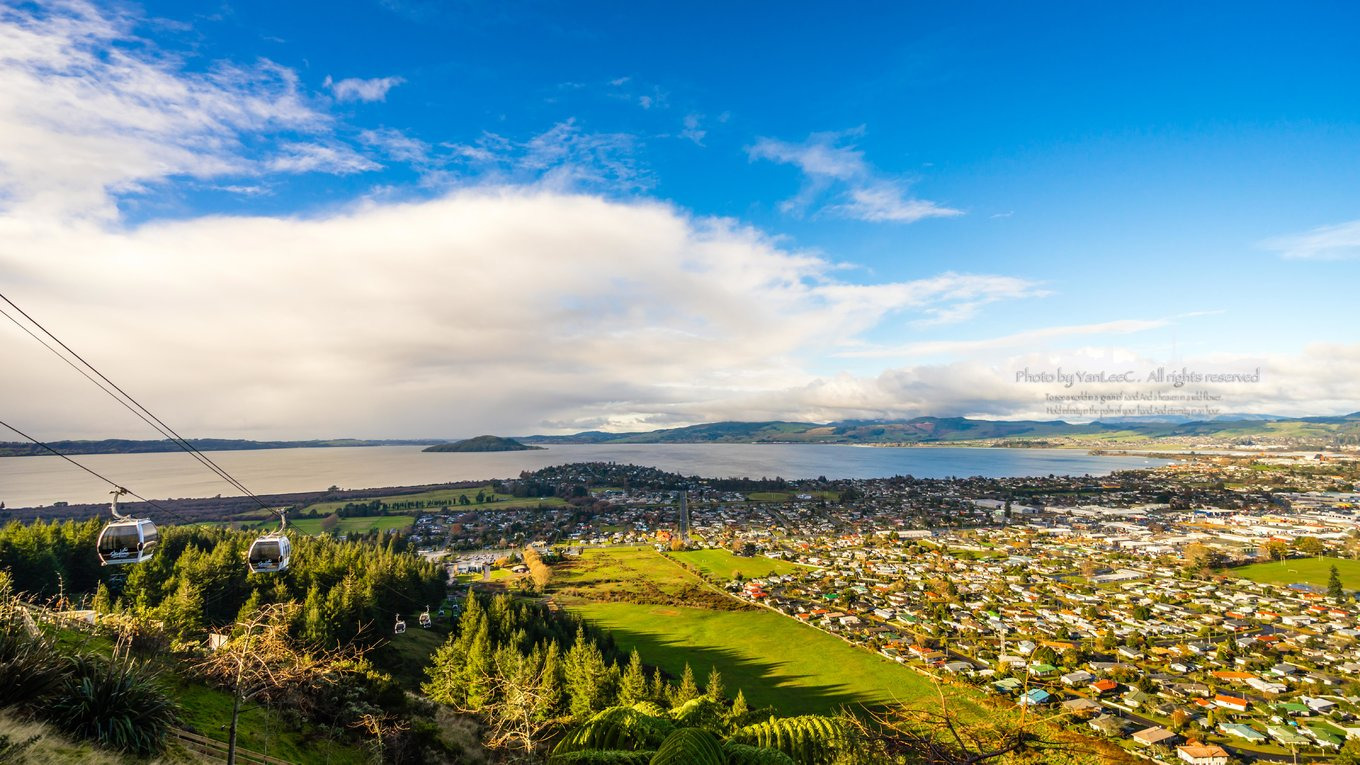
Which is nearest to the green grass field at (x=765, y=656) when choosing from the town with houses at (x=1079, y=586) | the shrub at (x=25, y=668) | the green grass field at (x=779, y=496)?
the town with houses at (x=1079, y=586)

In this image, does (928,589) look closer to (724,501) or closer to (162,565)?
(162,565)

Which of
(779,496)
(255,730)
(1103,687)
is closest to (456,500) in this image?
(779,496)

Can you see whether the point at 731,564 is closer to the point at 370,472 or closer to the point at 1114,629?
the point at 1114,629

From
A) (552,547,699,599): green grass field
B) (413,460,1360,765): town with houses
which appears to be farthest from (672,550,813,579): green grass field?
(552,547,699,599): green grass field

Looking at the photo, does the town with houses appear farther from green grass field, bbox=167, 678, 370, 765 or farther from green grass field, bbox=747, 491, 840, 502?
green grass field, bbox=167, 678, 370, 765

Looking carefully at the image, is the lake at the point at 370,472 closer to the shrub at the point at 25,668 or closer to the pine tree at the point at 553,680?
the pine tree at the point at 553,680

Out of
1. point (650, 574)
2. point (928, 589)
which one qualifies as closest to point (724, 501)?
point (650, 574)
